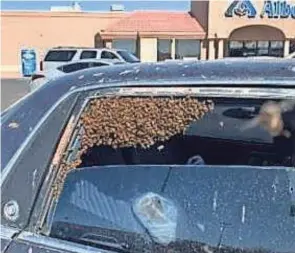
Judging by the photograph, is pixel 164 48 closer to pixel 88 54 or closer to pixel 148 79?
pixel 88 54

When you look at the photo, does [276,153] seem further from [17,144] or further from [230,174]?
[17,144]

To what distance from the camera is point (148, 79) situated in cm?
211

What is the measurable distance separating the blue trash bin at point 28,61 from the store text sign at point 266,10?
11153 mm

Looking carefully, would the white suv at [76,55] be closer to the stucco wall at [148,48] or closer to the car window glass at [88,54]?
the car window glass at [88,54]

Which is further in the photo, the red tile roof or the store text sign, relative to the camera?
the red tile roof

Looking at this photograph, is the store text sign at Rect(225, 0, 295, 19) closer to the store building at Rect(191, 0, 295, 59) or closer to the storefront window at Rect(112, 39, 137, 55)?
the store building at Rect(191, 0, 295, 59)

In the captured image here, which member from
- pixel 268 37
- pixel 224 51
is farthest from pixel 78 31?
pixel 268 37

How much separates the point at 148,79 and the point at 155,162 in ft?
0.89

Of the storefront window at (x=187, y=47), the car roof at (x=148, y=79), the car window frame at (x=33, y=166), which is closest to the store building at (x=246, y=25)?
the storefront window at (x=187, y=47)

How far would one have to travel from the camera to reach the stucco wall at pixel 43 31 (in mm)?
39781

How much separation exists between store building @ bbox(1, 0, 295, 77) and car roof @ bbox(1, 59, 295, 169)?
35.7 metres

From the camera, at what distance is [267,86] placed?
197cm

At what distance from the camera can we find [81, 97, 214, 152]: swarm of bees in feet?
6.88

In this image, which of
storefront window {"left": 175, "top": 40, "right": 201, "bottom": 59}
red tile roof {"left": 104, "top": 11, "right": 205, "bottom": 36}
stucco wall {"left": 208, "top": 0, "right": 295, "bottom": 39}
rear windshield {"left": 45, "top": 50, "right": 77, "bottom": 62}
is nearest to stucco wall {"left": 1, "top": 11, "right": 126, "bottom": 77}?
red tile roof {"left": 104, "top": 11, "right": 205, "bottom": 36}
